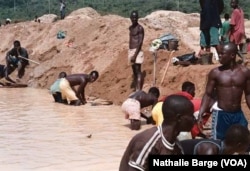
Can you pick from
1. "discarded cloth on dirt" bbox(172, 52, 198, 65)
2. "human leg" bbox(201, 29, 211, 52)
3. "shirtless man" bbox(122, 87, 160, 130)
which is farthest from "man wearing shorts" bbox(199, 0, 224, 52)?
"shirtless man" bbox(122, 87, 160, 130)

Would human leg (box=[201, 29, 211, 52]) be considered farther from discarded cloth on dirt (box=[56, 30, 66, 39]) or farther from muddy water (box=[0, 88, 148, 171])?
discarded cloth on dirt (box=[56, 30, 66, 39])

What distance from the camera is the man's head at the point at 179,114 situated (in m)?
4.50

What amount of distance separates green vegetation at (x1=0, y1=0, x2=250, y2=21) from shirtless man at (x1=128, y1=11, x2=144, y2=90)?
24040 millimetres

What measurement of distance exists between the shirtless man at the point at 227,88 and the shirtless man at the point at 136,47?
22.5ft

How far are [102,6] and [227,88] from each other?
1691 inches

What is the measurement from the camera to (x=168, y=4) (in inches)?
1726

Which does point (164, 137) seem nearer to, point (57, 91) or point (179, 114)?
point (179, 114)

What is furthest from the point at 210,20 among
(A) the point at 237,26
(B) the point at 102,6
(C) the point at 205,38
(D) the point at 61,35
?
(B) the point at 102,6

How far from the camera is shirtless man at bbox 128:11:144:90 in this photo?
14.1 metres

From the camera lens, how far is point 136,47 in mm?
14312

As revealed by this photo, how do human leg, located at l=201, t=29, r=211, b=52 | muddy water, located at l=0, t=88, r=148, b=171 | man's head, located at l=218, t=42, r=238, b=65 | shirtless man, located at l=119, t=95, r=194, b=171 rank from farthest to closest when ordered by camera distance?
1. human leg, located at l=201, t=29, r=211, b=52
2. muddy water, located at l=0, t=88, r=148, b=171
3. man's head, located at l=218, t=42, r=238, b=65
4. shirtless man, located at l=119, t=95, r=194, b=171

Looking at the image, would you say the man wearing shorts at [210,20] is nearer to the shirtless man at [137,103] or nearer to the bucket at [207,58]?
the bucket at [207,58]

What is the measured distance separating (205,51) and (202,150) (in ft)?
28.5

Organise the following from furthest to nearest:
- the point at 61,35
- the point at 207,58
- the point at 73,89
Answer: the point at 61,35 < the point at 73,89 < the point at 207,58
